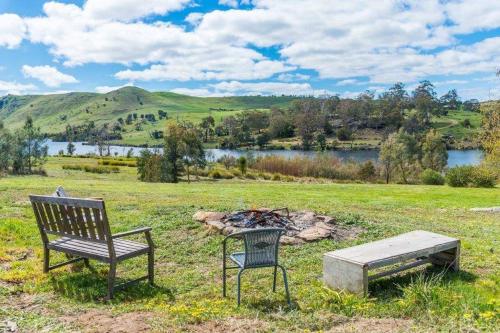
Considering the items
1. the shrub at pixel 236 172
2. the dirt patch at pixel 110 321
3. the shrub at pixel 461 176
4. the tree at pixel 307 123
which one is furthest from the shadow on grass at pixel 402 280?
the tree at pixel 307 123

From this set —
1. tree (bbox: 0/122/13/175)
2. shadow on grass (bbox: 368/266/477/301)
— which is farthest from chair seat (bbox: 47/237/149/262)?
tree (bbox: 0/122/13/175)

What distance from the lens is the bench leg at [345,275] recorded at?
19.2 ft

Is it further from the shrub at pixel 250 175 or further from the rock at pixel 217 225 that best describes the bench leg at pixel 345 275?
the shrub at pixel 250 175

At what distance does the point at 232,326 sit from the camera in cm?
480

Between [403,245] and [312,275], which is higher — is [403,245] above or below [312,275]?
above

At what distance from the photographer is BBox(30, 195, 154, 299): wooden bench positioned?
603cm

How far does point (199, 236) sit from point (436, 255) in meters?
4.79

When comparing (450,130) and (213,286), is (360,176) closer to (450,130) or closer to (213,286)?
(213,286)

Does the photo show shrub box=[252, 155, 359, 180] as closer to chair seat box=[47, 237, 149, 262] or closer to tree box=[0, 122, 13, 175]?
tree box=[0, 122, 13, 175]

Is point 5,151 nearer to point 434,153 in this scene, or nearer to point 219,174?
point 219,174

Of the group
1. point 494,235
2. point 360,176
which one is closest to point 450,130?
point 360,176

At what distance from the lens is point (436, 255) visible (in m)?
7.50

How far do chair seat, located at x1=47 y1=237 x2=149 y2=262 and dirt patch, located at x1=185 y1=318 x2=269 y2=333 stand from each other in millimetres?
1935

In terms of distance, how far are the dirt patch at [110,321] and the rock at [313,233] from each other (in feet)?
15.4
